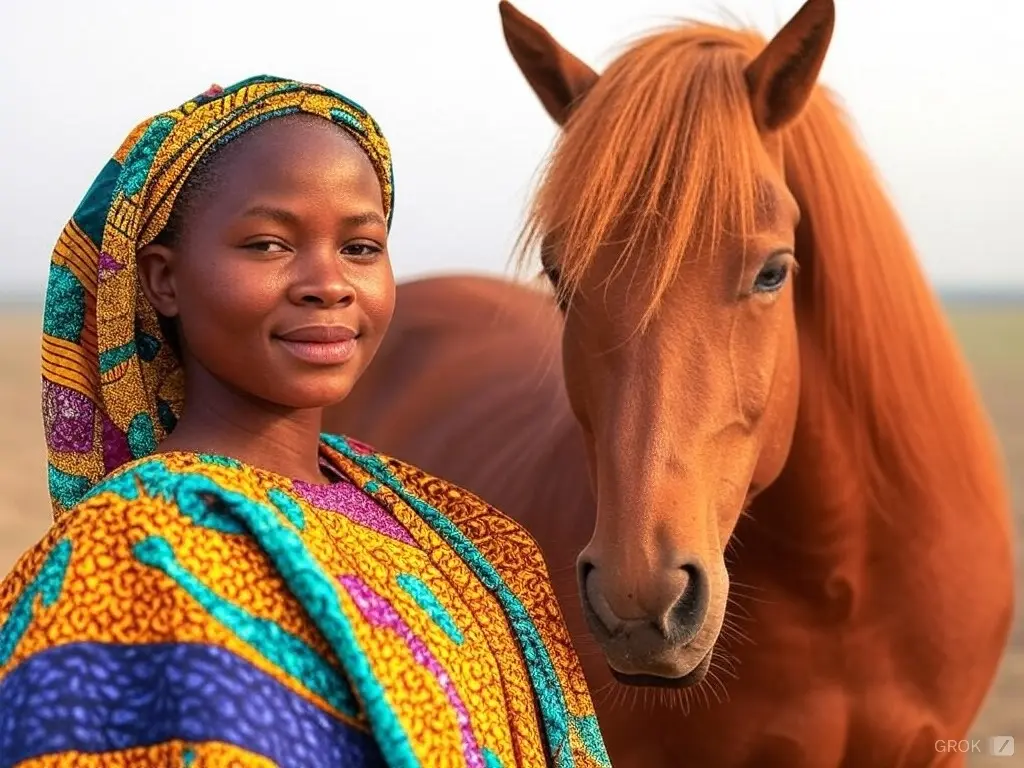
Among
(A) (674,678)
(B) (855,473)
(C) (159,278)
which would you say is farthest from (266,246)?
(B) (855,473)

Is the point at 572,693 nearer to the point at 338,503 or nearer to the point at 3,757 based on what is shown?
the point at 338,503

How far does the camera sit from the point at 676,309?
1840 mm

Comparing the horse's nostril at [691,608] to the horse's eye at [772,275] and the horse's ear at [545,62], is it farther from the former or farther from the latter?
the horse's ear at [545,62]

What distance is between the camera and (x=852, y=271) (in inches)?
86.5

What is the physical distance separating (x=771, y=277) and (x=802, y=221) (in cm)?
29

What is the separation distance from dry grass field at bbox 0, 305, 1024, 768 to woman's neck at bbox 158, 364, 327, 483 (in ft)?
11.9

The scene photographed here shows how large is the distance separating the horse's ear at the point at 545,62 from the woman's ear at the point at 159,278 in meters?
1.18

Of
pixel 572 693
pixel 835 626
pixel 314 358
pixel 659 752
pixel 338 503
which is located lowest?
pixel 659 752

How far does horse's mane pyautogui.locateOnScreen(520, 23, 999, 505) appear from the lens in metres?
1.89

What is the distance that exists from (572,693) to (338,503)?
0.40 metres

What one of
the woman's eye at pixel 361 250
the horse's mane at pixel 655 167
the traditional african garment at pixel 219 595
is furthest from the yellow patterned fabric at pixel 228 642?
the horse's mane at pixel 655 167

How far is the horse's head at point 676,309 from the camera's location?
5.55 ft

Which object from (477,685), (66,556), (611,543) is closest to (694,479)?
Answer: (611,543)

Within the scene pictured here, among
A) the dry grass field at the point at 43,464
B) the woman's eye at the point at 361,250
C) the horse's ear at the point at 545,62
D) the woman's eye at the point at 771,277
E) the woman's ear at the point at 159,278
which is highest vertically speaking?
the horse's ear at the point at 545,62
